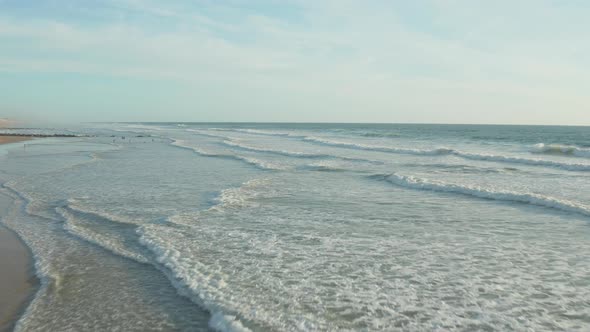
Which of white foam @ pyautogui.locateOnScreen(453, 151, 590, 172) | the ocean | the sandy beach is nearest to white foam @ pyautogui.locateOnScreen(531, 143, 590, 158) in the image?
white foam @ pyautogui.locateOnScreen(453, 151, 590, 172)

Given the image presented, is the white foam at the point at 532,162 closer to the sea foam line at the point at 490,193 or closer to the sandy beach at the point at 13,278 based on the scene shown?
the sea foam line at the point at 490,193

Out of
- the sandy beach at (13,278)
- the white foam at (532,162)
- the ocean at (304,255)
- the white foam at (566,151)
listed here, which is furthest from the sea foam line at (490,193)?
the white foam at (566,151)

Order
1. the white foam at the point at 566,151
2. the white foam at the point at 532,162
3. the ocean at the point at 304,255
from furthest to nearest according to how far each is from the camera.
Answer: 1. the white foam at the point at 566,151
2. the white foam at the point at 532,162
3. the ocean at the point at 304,255

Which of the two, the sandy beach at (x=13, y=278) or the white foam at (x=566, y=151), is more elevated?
the white foam at (x=566, y=151)

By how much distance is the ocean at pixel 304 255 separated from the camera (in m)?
5.68

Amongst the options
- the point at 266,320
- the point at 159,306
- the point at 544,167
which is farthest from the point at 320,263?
the point at 544,167

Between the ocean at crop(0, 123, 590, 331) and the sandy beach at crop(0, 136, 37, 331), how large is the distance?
17 centimetres

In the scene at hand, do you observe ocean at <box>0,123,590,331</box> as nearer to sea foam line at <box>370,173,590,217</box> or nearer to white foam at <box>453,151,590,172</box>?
sea foam line at <box>370,173,590,217</box>

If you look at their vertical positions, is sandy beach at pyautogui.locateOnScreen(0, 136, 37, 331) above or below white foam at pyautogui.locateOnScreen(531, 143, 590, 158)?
below

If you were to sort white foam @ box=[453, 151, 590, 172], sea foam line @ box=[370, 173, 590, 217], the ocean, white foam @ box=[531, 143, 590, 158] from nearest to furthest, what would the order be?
the ocean → sea foam line @ box=[370, 173, 590, 217] → white foam @ box=[453, 151, 590, 172] → white foam @ box=[531, 143, 590, 158]

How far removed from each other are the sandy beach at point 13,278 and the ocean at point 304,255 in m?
0.17

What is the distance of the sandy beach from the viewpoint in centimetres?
571

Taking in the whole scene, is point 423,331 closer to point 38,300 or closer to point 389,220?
point 38,300

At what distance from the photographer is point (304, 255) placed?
8.23 m
